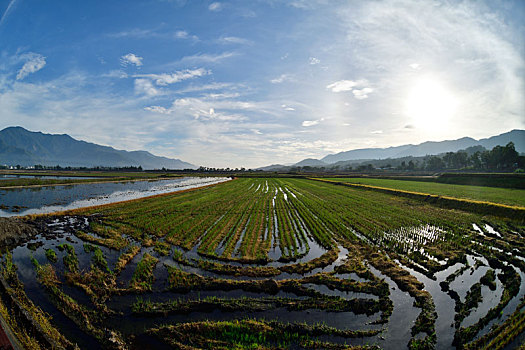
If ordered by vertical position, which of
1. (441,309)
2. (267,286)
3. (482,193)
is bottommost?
(441,309)

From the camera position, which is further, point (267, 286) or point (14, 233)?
point (14, 233)

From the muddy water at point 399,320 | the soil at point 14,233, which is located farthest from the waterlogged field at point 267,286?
the soil at point 14,233

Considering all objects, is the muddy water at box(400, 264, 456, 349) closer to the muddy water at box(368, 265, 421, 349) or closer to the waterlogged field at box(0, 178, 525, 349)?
the waterlogged field at box(0, 178, 525, 349)

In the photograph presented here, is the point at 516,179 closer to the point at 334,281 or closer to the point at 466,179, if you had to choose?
the point at 466,179

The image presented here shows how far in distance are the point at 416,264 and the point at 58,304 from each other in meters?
17.3

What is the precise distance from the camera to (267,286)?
10.0 metres

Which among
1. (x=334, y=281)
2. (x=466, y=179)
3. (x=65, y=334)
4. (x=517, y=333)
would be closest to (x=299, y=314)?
(x=334, y=281)

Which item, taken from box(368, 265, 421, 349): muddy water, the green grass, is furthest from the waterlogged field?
the green grass

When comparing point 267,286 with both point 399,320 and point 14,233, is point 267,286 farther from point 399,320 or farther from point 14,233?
point 14,233

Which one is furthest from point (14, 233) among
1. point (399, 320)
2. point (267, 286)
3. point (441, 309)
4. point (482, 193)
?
point (482, 193)

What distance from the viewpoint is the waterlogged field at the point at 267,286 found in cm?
736

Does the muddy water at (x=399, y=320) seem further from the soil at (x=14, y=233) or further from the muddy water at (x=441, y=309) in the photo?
the soil at (x=14, y=233)

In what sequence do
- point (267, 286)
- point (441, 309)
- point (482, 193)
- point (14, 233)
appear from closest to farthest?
point (441, 309) < point (267, 286) < point (14, 233) < point (482, 193)

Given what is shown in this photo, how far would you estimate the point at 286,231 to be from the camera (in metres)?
18.6
